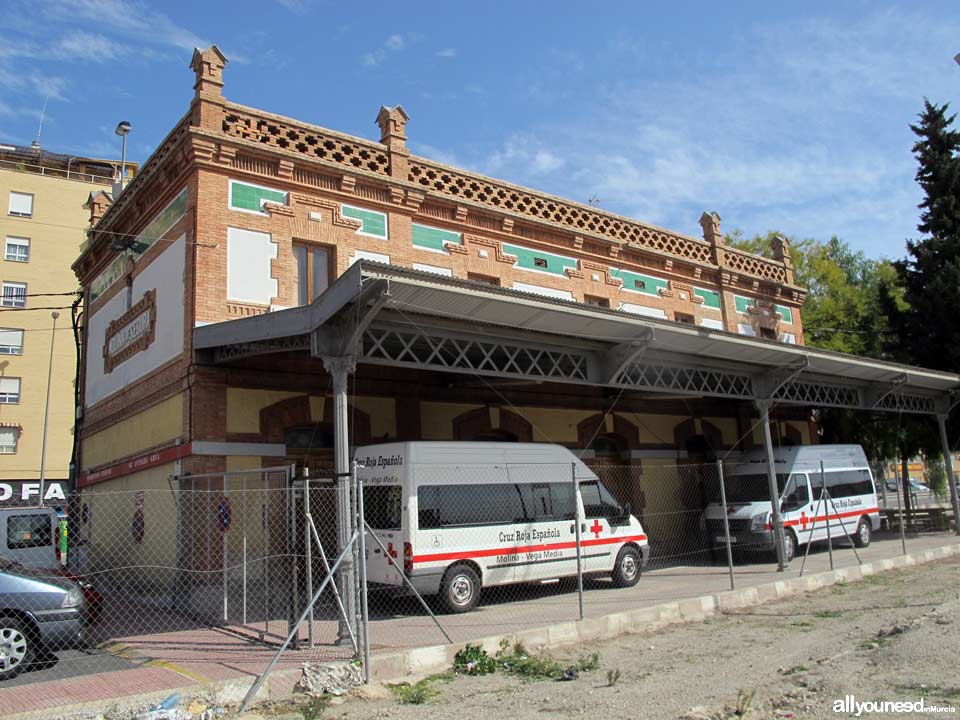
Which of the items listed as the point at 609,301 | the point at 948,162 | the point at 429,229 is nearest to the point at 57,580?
the point at 429,229

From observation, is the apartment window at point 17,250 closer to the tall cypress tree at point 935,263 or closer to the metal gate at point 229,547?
the metal gate at point 229,547

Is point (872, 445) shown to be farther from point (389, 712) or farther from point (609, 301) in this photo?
point (389, 712)

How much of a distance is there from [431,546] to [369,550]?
3.90ft

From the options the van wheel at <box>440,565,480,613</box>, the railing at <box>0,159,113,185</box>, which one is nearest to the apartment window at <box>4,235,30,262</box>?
the railing at <box>0,159,113,185</box>

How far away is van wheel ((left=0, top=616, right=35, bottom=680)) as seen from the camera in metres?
7.89

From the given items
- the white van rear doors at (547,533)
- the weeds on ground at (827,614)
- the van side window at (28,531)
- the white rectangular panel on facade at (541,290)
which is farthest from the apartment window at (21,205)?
the weeds on ground at (827,614)

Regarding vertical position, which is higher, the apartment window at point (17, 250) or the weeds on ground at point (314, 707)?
the apartment window at point (17, 250)

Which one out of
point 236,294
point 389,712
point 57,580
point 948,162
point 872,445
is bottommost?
point 389,712

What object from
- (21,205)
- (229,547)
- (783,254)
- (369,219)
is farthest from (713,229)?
(21,205)

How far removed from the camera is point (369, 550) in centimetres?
1180

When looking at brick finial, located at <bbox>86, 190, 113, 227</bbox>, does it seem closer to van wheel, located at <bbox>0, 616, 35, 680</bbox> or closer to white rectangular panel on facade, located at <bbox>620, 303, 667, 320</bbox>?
white rectangular panel on facade, located at <bbox>620, 303, 667, 320</bbox>

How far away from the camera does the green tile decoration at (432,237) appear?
53.6ft

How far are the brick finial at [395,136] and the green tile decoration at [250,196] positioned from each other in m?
2.71

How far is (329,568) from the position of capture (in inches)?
365
